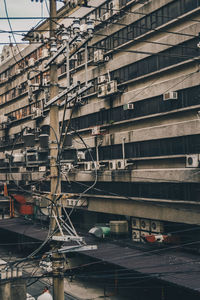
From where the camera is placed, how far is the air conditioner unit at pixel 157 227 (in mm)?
26609

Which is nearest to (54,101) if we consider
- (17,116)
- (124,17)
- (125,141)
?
(125,141)

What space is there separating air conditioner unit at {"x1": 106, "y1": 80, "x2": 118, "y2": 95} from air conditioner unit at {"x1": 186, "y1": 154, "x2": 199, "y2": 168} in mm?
8935

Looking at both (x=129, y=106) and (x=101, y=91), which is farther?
(x=101, y=91)

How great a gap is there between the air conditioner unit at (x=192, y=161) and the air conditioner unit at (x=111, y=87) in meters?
8.93

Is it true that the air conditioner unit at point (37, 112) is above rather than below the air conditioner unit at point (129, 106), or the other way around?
above

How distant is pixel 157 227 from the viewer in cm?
2689

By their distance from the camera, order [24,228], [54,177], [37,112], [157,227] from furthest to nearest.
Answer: [37,112] → [24,228] → [157,227] → [54,177]

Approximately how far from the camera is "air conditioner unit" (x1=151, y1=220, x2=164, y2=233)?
87.3 feet

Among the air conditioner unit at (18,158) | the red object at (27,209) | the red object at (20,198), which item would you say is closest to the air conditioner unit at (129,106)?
the air conditioner unit at (18,158)

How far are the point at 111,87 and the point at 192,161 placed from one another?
9.81 meters

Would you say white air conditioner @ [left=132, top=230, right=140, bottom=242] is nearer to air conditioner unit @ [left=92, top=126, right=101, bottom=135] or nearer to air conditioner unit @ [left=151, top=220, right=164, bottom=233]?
air conditioner unit @ [left=151, top=220, right=164, bottom=233]

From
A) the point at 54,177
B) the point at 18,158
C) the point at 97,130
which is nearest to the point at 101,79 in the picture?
the point at 97,130

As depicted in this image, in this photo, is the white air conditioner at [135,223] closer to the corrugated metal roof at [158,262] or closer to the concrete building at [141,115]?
the concrete building at [141,115]

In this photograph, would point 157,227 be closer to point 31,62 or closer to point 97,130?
point 97,130
